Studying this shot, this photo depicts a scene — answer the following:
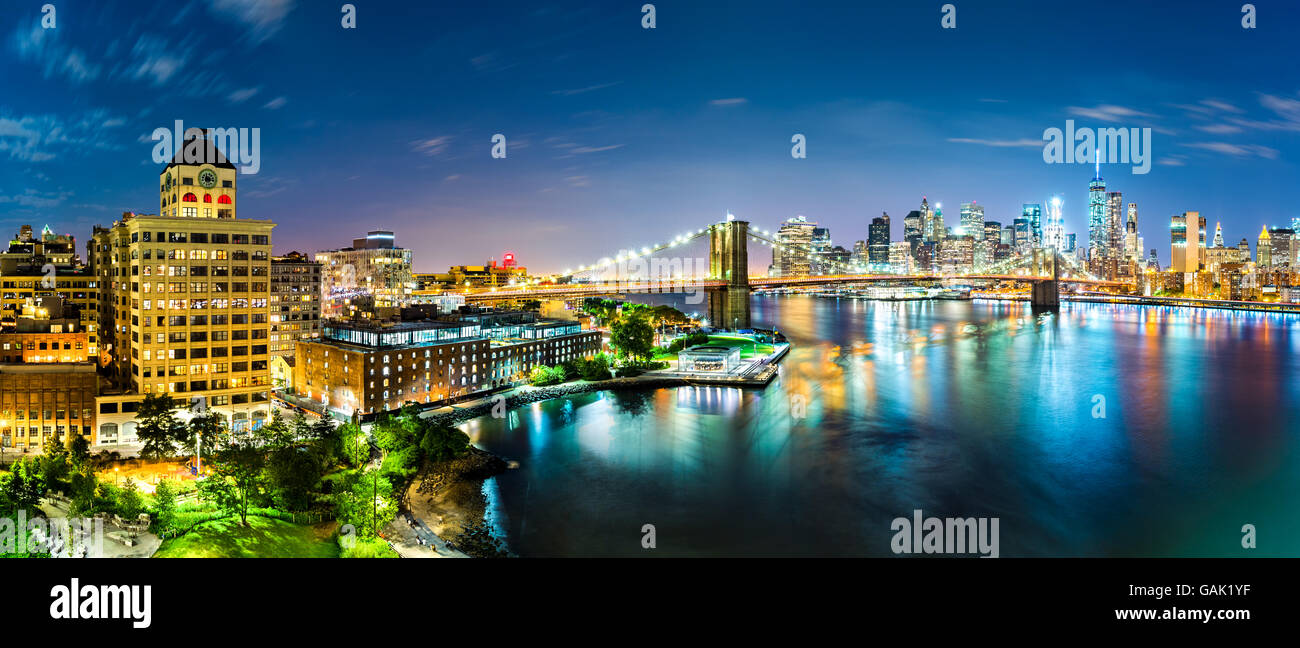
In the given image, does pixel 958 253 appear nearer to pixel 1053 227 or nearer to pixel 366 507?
pixel 1053 227

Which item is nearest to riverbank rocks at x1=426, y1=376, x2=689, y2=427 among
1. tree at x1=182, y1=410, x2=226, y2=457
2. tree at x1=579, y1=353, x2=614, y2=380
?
tree at x1=579, y1=353, x2=614, y2=380

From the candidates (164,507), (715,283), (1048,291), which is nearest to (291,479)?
(164,507)

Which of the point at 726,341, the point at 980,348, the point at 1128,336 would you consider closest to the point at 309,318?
the point at 726,341

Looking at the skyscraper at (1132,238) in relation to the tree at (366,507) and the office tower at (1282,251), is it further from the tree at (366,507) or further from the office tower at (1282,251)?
the tree at (366,507)

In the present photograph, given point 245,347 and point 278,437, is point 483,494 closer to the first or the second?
point 278,437

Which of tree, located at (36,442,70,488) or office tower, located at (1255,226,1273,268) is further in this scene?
office tower, located at (1255,226,1273,268)

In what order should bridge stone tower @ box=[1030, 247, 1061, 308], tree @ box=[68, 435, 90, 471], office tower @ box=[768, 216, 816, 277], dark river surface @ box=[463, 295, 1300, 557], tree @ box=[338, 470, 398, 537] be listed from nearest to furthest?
tree @ box=[338, 470, 398, 537] → tree @ box=[68, 435, 90, 471] → dark river surface @ box=[463, 295, 1300, 557] → bridge stone tower @ box=[1030, 247, 1061, 308] → office tower @ box=[768, 216, 816, 277]

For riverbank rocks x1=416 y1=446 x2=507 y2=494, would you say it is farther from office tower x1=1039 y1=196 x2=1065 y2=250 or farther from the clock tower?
office tower x1=1039 y1=196 x2=1065 y2=250
